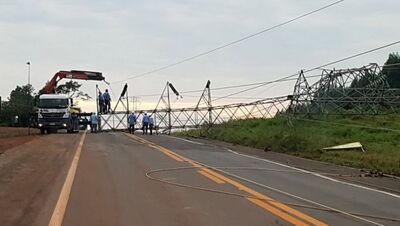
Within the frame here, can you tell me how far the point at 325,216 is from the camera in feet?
31.2

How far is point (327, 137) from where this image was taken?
2917 centimetres

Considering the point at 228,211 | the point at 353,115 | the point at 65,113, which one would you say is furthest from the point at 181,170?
the point at 65,113

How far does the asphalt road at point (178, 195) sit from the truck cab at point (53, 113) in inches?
1070

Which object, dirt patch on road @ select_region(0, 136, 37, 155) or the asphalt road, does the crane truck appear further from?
the asphalt road

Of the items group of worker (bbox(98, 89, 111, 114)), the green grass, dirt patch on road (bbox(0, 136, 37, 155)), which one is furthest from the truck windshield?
dirt patch on road (bbox(0, 136, 37, 155))

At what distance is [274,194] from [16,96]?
9682 centimetres

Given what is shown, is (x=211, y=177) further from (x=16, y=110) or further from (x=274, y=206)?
(x=16, y=110)

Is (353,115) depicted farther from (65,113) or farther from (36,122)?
(36,122)

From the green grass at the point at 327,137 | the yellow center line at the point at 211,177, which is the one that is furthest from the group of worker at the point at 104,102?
the yellow center line at the point at 211,177

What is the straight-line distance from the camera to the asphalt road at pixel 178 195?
30.2 ft

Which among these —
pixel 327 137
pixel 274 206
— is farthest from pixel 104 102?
pixel 274 206

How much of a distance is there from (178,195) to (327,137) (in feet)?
61.7

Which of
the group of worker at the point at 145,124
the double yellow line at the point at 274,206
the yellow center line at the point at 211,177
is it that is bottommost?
the double yellow line at the point at 274,206

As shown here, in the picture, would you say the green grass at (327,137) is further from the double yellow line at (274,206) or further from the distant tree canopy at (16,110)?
the distant tree canopy at (16,110)
